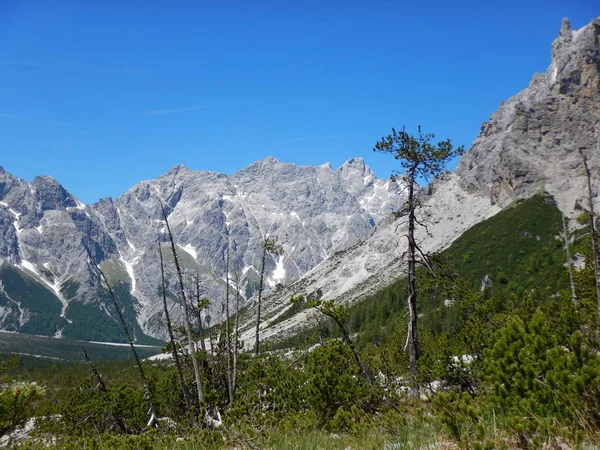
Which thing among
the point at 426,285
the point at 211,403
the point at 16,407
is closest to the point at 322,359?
the point at 211,403

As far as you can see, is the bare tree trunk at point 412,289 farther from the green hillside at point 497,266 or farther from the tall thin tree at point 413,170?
the green hillside at point 497,266

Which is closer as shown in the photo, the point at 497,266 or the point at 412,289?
the point at 412,289

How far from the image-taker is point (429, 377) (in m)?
18.4

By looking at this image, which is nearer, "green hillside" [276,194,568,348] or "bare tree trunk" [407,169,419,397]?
"bare tree trunk" [407,169,419,397]

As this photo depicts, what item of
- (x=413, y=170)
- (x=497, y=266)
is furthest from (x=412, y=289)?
(x=497, y=266)

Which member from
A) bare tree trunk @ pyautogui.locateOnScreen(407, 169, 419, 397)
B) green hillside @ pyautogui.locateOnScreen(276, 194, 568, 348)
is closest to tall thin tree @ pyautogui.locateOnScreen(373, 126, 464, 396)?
bare tree trunk @ pyautogui.locateOnScreen(407, 169, 419, 397)

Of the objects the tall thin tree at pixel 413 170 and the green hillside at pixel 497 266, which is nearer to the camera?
the tall thin tree at pixel 413 170

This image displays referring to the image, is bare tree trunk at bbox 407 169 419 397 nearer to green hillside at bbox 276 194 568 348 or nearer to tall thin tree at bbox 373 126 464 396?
tall thin tree at bbox 373 126 464 396

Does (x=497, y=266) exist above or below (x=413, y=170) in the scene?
below

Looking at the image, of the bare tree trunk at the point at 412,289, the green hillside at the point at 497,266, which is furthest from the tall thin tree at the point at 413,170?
the green hillside at the point at 497,266

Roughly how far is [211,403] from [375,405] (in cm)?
633

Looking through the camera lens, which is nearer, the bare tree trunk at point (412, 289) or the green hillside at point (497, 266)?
the bare tree trunk at point (412, 289)

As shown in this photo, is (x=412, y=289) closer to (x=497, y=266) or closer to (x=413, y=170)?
(x=413, y=170)

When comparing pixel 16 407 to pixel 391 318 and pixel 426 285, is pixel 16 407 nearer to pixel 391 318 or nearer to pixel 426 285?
pixel 426 285
